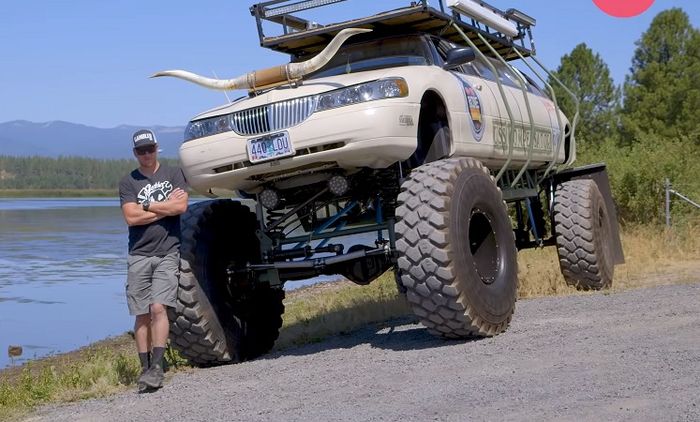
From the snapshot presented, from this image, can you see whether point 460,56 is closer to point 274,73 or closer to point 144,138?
point 274,73

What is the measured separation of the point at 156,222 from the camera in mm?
6824

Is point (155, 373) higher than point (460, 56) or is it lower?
lower

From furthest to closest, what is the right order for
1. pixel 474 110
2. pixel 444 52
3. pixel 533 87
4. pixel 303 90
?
pixel 533 87 < pixel 444 52 < pixel 474 110 < pixel 303 90

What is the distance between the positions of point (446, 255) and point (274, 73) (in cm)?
212

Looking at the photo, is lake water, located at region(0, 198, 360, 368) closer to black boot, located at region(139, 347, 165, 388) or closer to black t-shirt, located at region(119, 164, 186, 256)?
black t-shirt, located at region(119, 164, 186, 256)

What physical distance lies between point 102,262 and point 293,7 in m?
21.4

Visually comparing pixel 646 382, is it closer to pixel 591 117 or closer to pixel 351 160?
pixel 351 160

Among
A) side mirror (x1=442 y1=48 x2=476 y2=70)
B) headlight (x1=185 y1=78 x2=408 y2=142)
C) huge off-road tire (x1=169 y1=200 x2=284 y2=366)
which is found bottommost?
huge off-road tire (x1=169 y1=200 x2=284 y2=366)

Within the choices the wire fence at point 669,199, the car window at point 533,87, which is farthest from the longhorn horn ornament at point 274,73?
the wire fence at point 669,199

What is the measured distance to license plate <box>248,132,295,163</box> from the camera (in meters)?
6.77

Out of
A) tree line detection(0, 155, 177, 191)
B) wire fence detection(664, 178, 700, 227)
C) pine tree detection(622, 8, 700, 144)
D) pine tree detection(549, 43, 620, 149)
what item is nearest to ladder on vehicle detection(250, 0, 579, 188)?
wire fence detection(664, 178, 700, 227)

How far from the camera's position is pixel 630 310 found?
760 cm

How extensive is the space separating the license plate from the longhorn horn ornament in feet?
2.27


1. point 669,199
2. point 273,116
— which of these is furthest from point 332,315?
point 669,199
